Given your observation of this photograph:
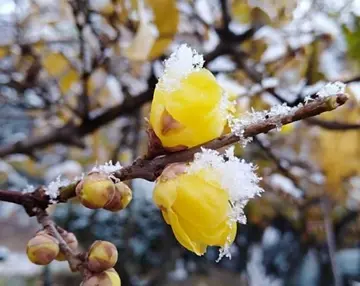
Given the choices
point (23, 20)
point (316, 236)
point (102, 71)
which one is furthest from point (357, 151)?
point (23, 20)

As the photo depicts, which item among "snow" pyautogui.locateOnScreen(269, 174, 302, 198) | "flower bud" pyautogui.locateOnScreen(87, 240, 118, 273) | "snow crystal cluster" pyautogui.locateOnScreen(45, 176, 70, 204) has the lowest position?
"snow" pyautogui.locateOnScreen(269, 174, 302, 198)

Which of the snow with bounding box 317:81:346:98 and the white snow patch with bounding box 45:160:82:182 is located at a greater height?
the snow with bounding box 317:81:346:98

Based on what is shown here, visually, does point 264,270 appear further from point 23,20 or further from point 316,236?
point 23,20

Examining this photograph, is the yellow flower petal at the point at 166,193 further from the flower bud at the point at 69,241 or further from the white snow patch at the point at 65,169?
the white snow patch at the point at 65,169

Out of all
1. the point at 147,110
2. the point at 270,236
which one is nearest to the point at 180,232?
the point at 147,110

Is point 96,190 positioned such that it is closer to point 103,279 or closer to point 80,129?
point 103,279

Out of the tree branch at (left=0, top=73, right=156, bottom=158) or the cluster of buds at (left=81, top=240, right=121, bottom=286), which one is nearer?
the cluster of buds at (left=81, top=240, right=121, bottom=286)

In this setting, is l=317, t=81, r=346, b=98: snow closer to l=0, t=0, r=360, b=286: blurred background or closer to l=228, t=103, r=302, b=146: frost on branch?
→ l=228, t=103, r=302, b=146: frost on branch

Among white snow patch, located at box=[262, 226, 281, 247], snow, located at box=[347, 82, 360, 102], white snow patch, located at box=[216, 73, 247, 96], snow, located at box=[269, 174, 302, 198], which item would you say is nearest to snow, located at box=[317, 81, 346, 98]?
white snow patch, located at box=[216, 73, 247, 96]
